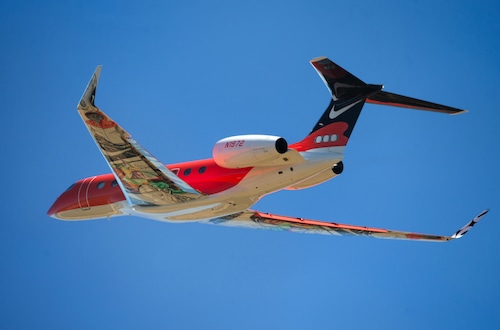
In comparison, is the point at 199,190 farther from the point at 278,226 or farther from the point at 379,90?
the point at 379,90

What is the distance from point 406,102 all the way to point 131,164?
9896mm

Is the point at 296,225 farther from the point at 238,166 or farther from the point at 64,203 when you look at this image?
the point at 64,203

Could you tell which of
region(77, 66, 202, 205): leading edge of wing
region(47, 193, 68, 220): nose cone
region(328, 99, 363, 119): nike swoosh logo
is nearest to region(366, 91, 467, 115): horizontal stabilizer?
region(328, 99, 363, 119): nike swoosh logo

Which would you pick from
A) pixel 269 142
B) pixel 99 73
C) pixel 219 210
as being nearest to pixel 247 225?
pixel 219 210

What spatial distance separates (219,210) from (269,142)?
16.5 feet

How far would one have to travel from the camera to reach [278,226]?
112 ft

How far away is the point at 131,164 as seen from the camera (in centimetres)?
2864

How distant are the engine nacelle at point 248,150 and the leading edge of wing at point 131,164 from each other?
2195 mm

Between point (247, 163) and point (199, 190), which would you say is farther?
point (199, 190)

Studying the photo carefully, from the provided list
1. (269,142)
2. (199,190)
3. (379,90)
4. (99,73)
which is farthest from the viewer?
(199,190)

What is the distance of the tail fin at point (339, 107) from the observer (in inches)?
1140

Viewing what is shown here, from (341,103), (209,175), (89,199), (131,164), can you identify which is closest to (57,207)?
(89,199)

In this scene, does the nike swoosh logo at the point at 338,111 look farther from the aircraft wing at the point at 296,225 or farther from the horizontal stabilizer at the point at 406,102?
the aircraft wing at the point at 296,225

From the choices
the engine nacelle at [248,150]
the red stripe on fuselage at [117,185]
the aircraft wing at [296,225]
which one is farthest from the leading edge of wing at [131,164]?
the aircraft wing at [296,225]
